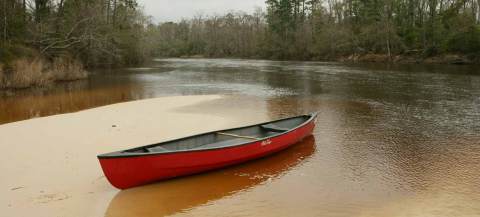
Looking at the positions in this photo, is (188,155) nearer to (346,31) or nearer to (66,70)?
(66,70)

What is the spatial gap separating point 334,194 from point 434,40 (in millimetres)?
57982

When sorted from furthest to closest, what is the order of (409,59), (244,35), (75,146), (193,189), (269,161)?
1. (244,35)
2. (409,59)
3. (75,146)
4. (269,161)
5. (193,189)

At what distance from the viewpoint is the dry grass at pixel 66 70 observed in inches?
1455

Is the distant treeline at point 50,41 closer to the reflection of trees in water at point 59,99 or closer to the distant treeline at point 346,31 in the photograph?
the reflection of trees in water at point 59,99

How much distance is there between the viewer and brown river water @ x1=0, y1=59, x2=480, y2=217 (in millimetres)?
9562

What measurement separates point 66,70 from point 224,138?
95.4ft

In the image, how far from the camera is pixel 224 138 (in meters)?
13.5

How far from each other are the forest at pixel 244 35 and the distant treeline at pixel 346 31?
0.15 metres

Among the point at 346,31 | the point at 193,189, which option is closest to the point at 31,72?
the point at 193,189

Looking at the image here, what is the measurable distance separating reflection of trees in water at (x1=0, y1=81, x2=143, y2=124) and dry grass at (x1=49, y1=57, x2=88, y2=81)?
88.9 inches

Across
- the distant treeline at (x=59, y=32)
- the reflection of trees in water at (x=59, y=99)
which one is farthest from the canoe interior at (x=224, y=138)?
the distant treeline at (x=59, y=32)

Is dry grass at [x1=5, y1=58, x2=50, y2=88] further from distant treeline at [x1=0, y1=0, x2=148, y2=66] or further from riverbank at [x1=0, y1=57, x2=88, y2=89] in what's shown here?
distant treeline at [x1=0, y1=0, x2=148, y2=66]

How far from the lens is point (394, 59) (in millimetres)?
66062

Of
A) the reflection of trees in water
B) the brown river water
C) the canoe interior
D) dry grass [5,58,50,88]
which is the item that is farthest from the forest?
the canoe interior
